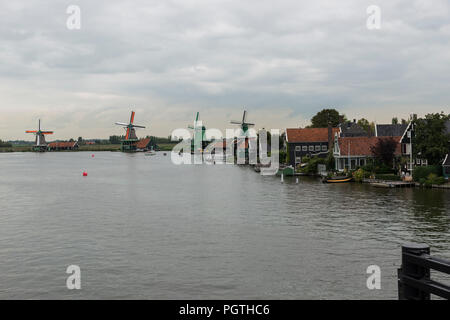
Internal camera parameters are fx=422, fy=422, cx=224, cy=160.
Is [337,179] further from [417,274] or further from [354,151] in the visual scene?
[417,274]

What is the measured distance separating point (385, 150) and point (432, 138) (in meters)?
11.6

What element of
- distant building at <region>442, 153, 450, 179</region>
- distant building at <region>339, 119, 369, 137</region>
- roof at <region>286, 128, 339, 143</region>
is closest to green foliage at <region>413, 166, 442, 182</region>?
distant building at <region>442, 153, 450, 179</region>

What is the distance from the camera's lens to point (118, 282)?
75.6ft

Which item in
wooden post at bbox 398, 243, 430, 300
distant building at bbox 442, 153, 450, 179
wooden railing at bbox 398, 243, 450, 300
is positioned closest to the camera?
wooden railing at bbox 398, 243, 450, 300

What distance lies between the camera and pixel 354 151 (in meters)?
85.2

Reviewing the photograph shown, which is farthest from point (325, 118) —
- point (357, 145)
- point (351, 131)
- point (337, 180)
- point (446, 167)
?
point (446, 167)

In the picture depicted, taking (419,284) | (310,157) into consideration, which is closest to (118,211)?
(419,284)

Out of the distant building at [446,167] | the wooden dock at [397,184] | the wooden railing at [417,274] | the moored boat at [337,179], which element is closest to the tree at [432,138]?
the distant building at [446,167]

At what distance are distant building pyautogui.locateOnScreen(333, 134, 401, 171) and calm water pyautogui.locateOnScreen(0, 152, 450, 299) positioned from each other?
88.9 feet

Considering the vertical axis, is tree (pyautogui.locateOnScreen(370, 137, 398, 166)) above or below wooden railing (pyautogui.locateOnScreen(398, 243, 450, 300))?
above

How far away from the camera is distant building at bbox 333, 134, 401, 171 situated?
84875 mm

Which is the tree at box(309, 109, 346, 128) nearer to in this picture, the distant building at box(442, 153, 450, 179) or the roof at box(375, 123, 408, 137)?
the roof at box(375, 123, 408, 137)

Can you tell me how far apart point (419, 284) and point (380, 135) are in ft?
302

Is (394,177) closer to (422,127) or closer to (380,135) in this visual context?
(422,127)
